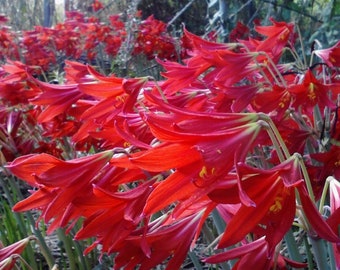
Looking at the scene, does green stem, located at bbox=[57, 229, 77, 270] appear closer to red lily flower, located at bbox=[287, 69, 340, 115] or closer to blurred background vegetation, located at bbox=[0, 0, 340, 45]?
red lily flower, located at bbox=[287, 69, 340, 115]

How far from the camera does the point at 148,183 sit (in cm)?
108

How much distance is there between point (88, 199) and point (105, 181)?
0.35 ft

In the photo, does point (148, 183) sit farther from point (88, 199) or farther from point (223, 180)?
point (223, 180)

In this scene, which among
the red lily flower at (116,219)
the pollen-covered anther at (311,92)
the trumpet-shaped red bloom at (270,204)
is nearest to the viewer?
the trumpet-shaped red bloom at (270,204)

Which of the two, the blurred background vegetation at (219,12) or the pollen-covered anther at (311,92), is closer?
the pollen-covered anther at (311,92)

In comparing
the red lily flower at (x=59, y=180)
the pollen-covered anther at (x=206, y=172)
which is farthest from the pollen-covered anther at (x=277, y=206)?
the red lily flower at (x=59, y=180)

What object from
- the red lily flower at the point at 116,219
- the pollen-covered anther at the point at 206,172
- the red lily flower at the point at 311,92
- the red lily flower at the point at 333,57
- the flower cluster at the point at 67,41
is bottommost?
the flower cluster at the point at 67,41

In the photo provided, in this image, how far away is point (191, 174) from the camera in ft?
2.88

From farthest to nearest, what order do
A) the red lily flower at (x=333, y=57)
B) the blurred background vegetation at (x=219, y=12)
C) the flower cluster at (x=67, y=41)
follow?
the flower cluster at (x=67, y=41), the blurred background vegetation at (x=219, y=12), the red lily flower at (x=333, y=57)

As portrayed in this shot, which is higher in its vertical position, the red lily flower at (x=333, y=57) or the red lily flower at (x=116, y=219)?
the red lily flower at (x=333, y=57)

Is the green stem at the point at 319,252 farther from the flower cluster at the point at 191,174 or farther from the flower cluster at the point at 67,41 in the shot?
the flower cluster at the point at 67,41

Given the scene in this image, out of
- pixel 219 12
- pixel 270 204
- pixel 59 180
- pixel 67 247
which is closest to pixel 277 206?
pixel 270 204

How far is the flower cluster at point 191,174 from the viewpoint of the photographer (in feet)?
2.84

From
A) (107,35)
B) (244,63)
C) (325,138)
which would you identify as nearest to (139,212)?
(244,63)
